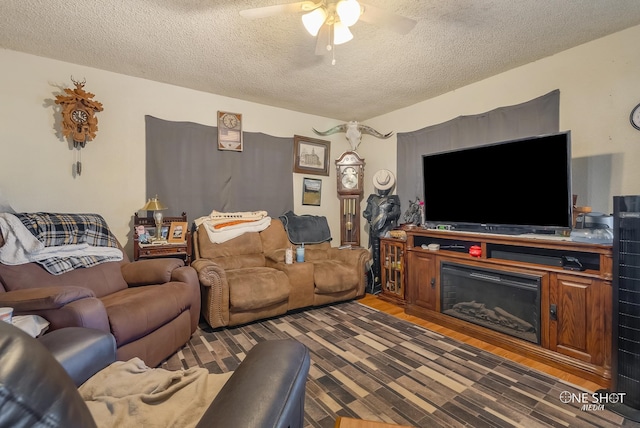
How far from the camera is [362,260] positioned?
133 inches

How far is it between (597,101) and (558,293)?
1528 mm

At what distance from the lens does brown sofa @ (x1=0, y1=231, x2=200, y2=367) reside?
1521mm

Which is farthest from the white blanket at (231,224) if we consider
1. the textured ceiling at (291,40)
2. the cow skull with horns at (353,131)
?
the cow skull with horns at (353,131)

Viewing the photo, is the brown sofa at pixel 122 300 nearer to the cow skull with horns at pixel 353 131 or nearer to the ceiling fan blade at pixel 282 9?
the ceiling fan blade at pixel 282 9

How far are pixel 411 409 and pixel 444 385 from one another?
34 centimetres

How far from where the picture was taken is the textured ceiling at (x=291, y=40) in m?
1.90

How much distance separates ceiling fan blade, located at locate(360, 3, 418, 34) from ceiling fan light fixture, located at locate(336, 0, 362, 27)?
6cm

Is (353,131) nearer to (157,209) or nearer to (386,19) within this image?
(386,19)

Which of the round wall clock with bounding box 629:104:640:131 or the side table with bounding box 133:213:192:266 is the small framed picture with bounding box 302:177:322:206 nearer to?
the side table with bounding box 133:213:192:266

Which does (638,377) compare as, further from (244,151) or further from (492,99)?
(244,151)

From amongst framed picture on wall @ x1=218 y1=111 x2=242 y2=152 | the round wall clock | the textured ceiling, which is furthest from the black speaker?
framed picture on wall @ x1=218 y1=111 x2=242 y2=152

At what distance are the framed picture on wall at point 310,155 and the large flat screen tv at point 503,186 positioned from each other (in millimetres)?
1598

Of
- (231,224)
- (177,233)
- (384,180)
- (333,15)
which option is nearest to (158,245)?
(177,233)

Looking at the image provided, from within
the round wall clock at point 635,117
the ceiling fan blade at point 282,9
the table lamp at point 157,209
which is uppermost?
the ceiling fan blade at point 282,9
